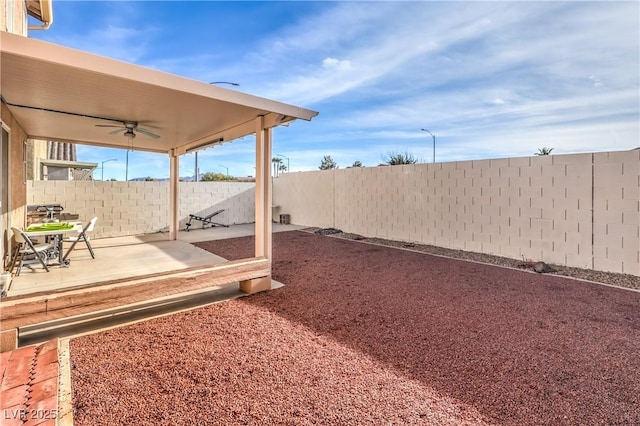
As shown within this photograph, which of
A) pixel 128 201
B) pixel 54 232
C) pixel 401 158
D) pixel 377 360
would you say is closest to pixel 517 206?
pixel 377 360

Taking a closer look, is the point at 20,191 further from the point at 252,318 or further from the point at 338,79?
the point at 338,79

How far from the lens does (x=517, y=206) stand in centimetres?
618

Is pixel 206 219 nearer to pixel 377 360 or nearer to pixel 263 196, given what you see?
pixel 263 196

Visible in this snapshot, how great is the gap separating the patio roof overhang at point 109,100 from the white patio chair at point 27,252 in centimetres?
186

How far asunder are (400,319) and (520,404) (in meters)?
1.45

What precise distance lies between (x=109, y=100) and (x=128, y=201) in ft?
20.4

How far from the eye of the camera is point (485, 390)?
2.16 m

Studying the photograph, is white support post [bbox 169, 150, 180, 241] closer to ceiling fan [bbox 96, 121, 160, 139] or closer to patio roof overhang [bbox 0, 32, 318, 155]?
patio roof overhang [bbox 0, 32, 318, 155]

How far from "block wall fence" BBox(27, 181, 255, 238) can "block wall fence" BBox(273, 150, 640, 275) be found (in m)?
5.18

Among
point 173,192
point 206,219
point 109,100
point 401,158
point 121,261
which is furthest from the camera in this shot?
point 401,158

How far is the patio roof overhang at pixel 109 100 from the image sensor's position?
8.71 ft

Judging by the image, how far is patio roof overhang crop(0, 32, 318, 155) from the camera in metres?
2.65

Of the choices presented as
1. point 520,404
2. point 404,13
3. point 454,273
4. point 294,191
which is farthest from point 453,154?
point 520,404

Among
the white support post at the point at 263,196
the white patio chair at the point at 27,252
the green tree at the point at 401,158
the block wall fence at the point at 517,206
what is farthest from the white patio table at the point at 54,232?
the green tree at the point at 401,158
